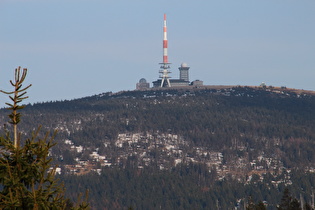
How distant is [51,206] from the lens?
22.2 meters

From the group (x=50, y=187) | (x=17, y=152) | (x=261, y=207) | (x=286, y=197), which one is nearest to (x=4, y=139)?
(x=17, y=152)

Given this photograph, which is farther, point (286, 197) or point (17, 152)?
point (286, 197)

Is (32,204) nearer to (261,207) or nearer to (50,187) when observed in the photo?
(50,187)

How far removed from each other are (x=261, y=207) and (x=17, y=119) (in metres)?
93.8

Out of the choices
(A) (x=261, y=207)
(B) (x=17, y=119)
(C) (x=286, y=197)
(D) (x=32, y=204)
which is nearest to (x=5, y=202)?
(D) (x=32, y=204)

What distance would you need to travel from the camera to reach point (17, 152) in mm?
22391

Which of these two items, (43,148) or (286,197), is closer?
(43,148)

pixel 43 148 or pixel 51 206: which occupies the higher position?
pixel 43 148

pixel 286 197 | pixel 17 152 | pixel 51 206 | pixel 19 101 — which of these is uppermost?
pixel 19 101

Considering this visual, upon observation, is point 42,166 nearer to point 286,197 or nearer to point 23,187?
point 23,187

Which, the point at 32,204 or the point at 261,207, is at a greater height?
the point at 32,204

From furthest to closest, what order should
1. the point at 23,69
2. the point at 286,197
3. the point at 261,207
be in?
the point at 286,197, the point at 261,207, the point at 23,69

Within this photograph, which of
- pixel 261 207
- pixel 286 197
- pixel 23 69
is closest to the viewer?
pixel 23 69

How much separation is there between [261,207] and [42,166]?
93.7m
